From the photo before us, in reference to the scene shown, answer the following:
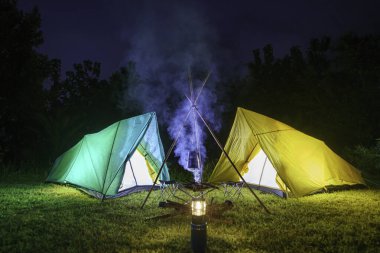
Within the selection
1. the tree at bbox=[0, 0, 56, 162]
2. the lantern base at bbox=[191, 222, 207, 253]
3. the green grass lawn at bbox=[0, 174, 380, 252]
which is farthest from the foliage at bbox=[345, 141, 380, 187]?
the tree at bbox=[0, 0, 56, 162]


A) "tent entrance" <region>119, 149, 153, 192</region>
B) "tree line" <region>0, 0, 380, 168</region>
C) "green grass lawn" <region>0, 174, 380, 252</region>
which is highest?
"tree line" <region>0, 0, 380, 168</region>

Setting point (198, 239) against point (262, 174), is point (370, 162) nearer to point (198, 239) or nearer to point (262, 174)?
point (262, 174)

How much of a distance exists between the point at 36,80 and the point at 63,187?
774 cm

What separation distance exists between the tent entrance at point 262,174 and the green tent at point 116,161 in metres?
2.12

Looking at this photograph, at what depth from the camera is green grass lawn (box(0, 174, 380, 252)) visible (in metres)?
4.45

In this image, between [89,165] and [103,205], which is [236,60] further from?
[103,205]

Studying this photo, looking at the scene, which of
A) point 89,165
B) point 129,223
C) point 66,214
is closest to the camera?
point 129,223

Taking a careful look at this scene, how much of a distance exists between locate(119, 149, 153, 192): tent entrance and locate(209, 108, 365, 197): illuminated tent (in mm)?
1716

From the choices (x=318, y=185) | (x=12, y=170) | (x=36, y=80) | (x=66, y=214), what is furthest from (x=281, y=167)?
(x=36, y=80)

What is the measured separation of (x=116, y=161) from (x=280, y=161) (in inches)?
138

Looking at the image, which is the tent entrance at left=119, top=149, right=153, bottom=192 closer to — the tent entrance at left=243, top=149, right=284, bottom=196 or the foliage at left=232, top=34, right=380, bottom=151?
the tent entrance at left=243, top=149, right=284, bottom=196

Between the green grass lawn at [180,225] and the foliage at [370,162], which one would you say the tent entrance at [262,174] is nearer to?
the green grass lawn at [180,225]

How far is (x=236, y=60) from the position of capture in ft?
67.6

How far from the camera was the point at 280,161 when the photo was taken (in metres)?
7.91
